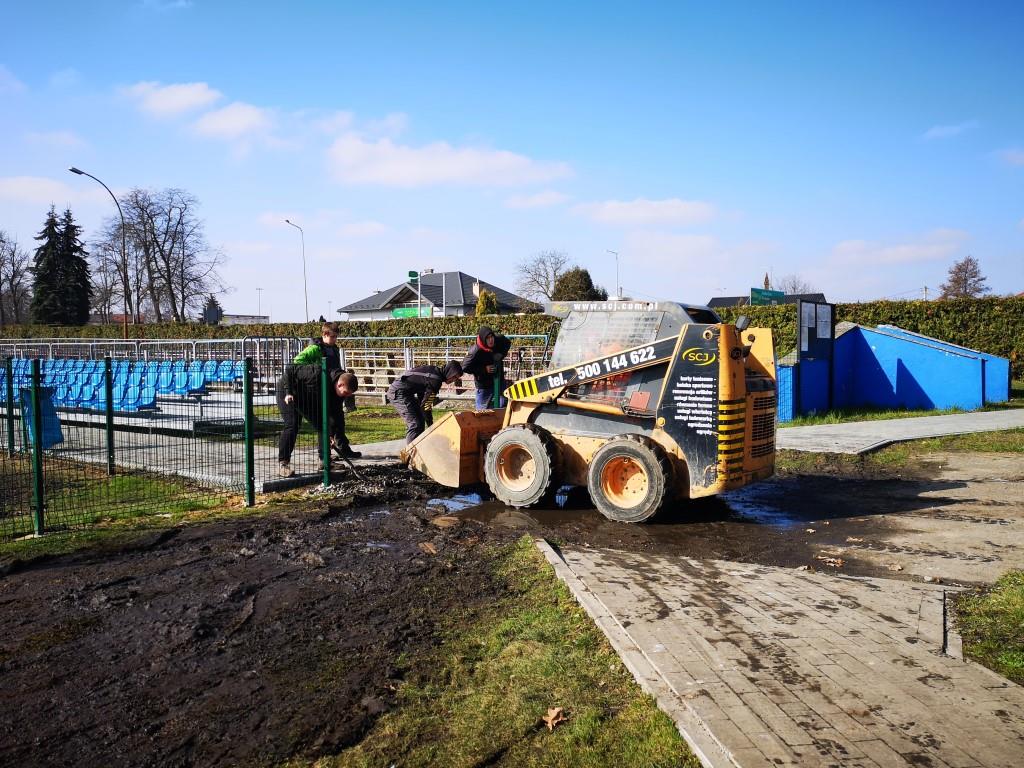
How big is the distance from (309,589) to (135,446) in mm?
7091

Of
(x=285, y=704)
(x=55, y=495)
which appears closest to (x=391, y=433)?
(x=55, y=495)

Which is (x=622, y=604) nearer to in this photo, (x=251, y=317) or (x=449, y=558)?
(x=449, y=558)

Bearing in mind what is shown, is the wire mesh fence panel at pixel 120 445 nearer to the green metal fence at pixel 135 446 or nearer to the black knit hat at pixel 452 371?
the green metal fence at pixel 135 446

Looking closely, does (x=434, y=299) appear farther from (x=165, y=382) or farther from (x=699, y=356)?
(x=699, y=356)

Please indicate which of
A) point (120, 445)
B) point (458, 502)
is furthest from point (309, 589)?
point (120, 445)

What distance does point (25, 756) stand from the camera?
3.26 meters

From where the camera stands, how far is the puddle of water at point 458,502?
8344 millimetres

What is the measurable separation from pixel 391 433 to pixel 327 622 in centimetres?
958

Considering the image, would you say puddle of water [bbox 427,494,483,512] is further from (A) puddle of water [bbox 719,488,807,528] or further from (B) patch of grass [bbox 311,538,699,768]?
(B) patch of grass [bbox 311,538,699,768]

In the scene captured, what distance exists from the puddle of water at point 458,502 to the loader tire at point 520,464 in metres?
0.38

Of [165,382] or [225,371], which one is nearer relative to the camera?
[225,371]

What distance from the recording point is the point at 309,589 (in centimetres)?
542

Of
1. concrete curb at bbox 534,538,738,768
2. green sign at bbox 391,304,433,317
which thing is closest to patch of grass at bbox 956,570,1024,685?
concrete curb at bbox 534,538,738,768

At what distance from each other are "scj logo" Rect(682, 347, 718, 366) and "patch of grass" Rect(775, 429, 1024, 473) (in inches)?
172
